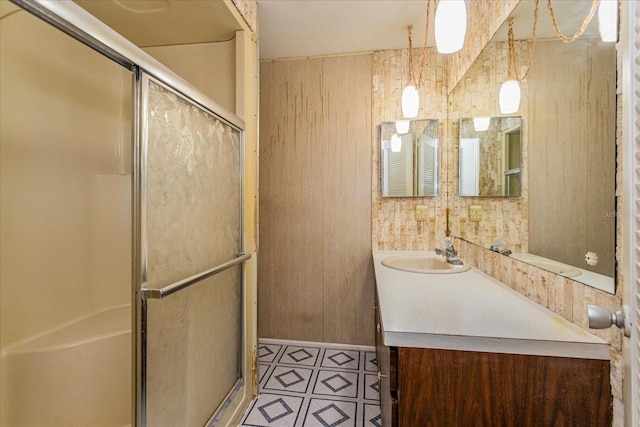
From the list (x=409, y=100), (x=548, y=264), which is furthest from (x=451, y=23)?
(x=548, y=264)

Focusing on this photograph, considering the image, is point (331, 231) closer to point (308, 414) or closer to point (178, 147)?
point (308, 414)

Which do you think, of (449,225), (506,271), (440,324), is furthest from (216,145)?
(449,225)

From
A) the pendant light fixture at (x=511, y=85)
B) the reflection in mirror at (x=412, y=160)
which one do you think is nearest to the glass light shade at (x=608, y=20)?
the pendant light fixture at (x=511, y=85)

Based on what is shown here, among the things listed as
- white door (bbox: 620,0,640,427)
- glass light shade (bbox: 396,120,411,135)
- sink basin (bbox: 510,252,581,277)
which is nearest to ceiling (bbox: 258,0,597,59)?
glass light shade (bbox: 396,120,411,135)

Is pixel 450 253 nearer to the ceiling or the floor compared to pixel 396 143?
nearer to the floor

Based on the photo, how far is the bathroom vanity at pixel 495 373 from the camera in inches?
31.4

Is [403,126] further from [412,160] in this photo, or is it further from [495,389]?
[495,389]

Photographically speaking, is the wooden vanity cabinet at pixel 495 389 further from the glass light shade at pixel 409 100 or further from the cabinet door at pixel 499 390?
the glass light shade at pixel 409 100

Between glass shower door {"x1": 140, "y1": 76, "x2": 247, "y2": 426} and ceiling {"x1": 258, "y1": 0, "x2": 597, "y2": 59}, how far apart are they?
0.94 metres

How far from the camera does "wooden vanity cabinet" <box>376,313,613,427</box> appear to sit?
793 millimetres

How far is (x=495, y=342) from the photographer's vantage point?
0.83 meters

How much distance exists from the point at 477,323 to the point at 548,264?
1.29 feet

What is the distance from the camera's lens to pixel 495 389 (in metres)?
0.83

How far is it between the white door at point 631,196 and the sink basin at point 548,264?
290 millimetres
